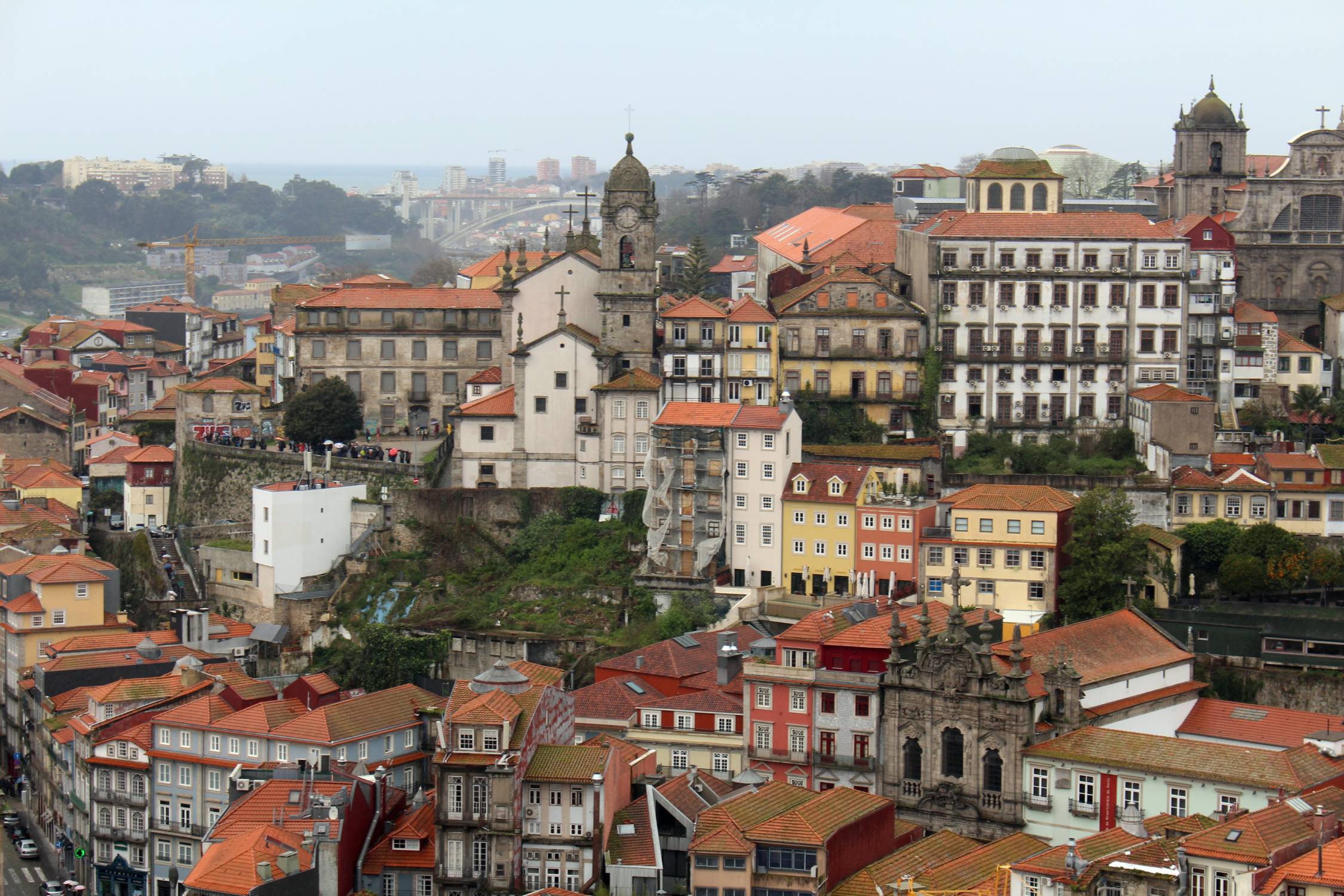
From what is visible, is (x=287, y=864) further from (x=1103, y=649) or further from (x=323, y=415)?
(x=323, y=415)

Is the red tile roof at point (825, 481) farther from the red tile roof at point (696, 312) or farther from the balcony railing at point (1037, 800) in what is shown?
the balcony railing at point (1037, 800)

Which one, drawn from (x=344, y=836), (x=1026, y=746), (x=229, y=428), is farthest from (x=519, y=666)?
(x=229, y=428)

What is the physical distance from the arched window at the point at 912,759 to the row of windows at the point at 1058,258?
77.2 feet

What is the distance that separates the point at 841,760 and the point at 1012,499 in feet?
36.6

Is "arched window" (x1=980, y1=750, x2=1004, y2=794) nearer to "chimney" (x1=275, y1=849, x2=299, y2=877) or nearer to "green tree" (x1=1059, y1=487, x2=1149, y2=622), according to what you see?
"green tree" (x1=1059, y1=487, x2=1149, y2=622)

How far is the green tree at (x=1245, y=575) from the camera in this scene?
2815 inches

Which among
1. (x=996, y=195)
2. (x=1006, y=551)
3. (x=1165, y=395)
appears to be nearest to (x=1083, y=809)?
(x=1006, y=551)

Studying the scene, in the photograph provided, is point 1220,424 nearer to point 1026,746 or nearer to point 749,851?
point 1026,746

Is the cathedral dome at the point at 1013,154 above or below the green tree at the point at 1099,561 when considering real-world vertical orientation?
above

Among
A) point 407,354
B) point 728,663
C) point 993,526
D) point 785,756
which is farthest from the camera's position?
point 407,354

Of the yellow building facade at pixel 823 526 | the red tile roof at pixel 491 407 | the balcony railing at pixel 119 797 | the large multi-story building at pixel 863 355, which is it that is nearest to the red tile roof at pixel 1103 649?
the yellow building facade at pixel 823 526

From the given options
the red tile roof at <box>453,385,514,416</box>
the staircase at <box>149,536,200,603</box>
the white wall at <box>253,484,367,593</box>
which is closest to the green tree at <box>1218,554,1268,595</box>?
the red tile roof at <box>453,385,514,416</box>

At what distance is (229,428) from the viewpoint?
97625 mm

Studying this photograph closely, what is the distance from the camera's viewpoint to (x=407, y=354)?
93.1 metres
